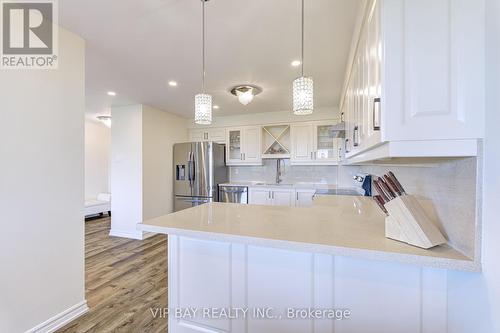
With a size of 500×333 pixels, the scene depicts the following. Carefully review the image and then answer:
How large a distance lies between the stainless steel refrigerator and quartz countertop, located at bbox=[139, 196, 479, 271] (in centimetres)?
270

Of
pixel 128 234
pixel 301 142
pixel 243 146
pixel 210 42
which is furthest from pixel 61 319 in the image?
pixel 301 142

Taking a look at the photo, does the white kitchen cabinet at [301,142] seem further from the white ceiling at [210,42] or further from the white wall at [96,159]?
the white wall at [96,159]

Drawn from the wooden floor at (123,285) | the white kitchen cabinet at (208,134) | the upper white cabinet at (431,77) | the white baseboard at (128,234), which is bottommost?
the wooden floor at (123,285)

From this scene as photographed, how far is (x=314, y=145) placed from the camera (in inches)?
169

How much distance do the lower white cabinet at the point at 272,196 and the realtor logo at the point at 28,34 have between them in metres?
3.30

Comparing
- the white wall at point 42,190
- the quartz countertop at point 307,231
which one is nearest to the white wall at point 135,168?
the white wall at point 42,190

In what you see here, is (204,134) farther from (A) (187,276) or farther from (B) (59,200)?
(A) (187,276)

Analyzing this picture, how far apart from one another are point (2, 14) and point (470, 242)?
285cm

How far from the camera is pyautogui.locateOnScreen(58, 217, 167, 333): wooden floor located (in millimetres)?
1860

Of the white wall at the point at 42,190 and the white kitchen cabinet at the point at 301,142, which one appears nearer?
the white wall at the point at 42,190

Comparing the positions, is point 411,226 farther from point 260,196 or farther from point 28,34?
point 260,196

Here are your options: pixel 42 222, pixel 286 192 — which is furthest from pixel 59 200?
pixel 286 192

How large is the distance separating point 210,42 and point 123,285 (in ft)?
8.79

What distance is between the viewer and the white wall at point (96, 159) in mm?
5992
